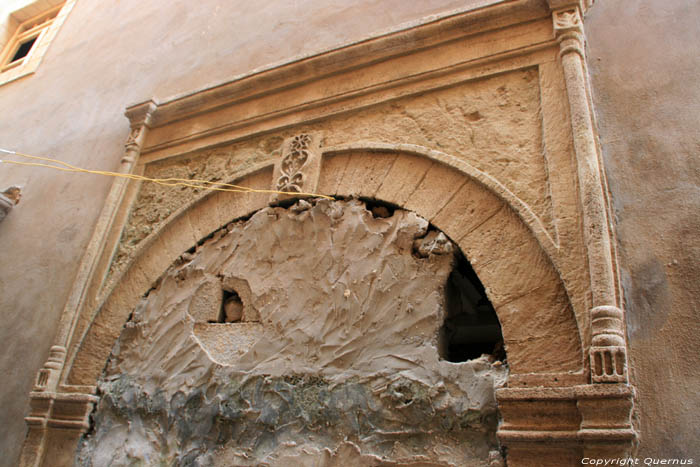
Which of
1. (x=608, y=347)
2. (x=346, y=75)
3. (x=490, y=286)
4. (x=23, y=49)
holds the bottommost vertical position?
(x=608, y=347)

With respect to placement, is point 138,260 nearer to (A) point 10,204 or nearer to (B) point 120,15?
(A) point 10,204

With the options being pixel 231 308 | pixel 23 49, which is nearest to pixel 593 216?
pixel 231 308

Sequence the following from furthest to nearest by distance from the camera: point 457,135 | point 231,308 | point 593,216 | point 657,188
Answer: point 231,308, point 457,135, point 657,188, point 593,216

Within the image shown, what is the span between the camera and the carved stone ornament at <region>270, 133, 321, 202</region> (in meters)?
2.67

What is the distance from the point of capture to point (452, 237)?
2.15 metres

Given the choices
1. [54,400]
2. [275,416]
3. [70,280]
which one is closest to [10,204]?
[70,280]

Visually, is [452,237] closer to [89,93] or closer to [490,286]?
[490,286]

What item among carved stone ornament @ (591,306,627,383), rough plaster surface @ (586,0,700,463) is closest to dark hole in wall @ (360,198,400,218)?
rough plaster surface @ (586,0,700,463)

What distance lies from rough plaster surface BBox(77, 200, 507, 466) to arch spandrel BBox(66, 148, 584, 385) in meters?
0.09

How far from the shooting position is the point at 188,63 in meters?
3.93

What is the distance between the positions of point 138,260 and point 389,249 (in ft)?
5.04

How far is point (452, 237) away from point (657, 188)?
2.54 ft

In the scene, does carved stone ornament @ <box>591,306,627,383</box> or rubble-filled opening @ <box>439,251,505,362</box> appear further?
rubble-filled opening @ <box>439,251,505,362</box>

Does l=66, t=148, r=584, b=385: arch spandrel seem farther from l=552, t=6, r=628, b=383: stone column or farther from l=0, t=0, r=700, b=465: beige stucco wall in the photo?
l=0, t=0, r=700, b=465: beige stucco wall
